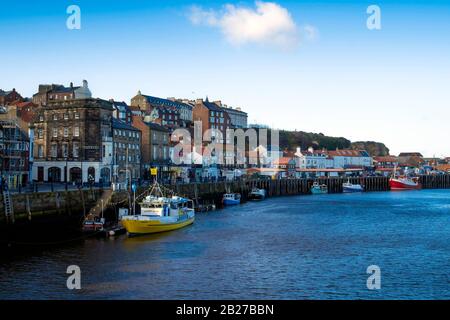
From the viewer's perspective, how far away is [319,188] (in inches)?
4692

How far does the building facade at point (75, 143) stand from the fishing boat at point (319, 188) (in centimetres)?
6130

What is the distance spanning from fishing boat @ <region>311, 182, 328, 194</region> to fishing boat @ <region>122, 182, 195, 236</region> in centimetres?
6968

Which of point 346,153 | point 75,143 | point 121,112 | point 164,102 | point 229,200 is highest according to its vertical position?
point 164,102

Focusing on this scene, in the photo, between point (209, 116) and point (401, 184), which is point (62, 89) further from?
point (401, 184)

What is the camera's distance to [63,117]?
6956 cm

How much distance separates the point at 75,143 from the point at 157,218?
2790cm

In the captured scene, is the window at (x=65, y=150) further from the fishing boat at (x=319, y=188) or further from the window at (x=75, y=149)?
the fishing boat at (x=319, y=188)

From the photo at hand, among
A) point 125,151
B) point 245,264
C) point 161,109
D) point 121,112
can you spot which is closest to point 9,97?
point 121,112

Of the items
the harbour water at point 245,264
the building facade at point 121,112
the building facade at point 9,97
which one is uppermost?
the building facade at point 9,97

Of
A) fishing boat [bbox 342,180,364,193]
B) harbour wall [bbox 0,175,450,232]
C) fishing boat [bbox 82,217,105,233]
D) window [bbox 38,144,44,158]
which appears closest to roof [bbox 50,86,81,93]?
window [bbox 38,144,44,158]

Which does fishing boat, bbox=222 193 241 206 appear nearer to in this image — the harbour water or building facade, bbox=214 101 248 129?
the harbour water

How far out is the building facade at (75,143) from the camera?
67812mm

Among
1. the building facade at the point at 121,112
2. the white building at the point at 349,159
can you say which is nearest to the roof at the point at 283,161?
the white building at the point at 349,159

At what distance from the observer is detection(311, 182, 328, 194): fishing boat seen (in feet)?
387
